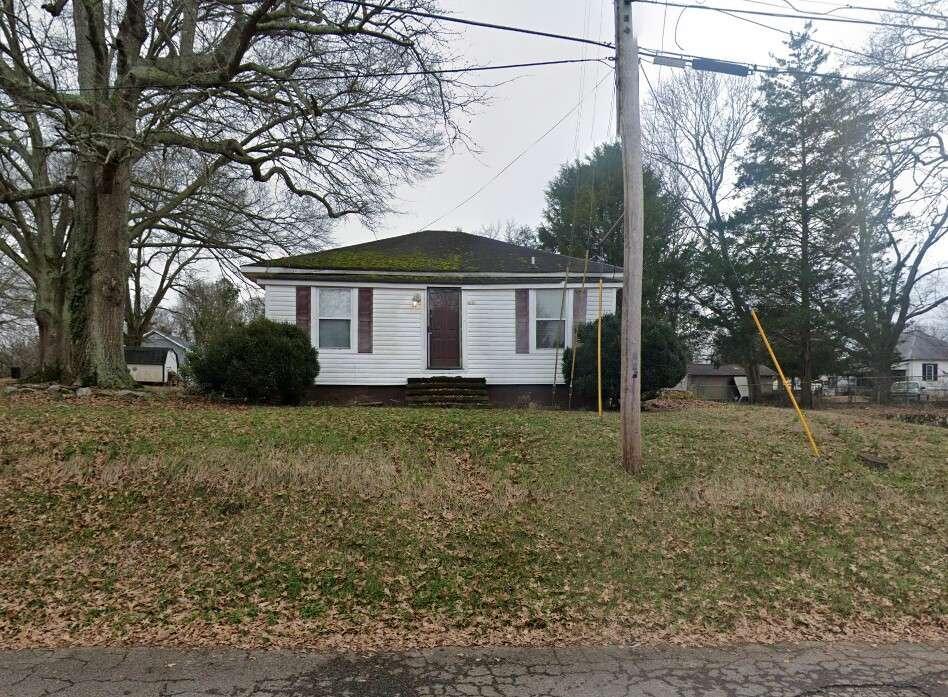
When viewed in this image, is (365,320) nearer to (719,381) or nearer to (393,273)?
(393,273)

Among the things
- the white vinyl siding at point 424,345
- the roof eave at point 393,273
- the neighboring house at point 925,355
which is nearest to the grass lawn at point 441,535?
the white vinyl siding at point 424,345

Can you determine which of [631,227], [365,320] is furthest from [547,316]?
[631,227]

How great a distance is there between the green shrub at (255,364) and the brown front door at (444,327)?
3.05 m

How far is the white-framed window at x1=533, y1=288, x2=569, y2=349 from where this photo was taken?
1359cm

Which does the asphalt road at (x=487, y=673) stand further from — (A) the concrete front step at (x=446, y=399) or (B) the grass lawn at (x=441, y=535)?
(A) the concrete front step at (x=446, y=399)

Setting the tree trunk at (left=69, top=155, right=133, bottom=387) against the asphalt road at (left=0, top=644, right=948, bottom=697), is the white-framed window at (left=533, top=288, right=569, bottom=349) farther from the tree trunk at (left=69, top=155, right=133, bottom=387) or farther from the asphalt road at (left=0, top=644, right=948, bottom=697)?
the asphalt road at (left=0, top=644, right=948, bottom=697)

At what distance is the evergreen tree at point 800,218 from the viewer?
902 inches

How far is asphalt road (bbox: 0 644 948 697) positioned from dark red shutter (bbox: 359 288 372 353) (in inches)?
368

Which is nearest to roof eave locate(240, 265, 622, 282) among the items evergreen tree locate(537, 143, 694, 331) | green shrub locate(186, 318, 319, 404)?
green shrub locate(186, 318, 319, 404)

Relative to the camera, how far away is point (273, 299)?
12984mm

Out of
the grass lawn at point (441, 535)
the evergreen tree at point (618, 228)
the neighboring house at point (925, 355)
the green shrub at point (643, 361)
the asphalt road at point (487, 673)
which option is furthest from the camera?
the neighboring house at point (925, 355)

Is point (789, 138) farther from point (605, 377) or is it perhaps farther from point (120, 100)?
point (120, 100)

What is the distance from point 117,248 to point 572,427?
9173 mm

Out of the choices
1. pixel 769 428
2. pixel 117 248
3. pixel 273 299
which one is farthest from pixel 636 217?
pixel 117 248
